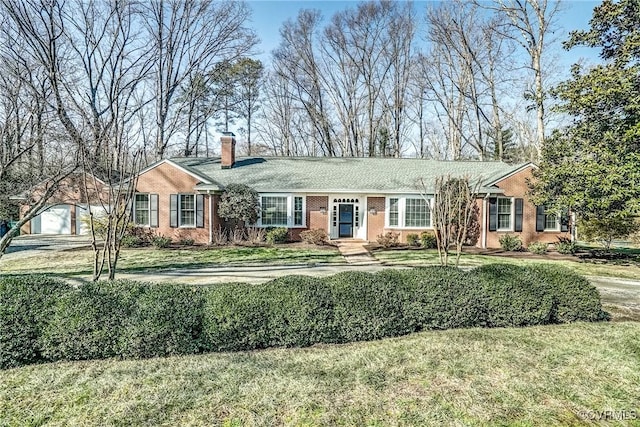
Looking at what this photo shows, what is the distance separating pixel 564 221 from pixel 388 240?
8.78 m

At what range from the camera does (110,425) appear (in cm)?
334

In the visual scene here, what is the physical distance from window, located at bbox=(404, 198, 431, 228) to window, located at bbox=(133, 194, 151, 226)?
1297 cm

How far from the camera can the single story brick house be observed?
57.1 ft

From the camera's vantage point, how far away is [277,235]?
56.3 feet

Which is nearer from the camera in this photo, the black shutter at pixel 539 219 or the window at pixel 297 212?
the black shutter at pixel 539 219

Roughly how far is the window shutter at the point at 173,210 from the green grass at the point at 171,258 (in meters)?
1.89

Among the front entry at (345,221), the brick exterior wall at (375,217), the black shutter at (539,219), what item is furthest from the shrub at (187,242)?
the black shutter at (539,219)

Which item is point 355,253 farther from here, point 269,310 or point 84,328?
point 84,328

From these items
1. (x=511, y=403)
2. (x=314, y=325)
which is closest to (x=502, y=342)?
(x=511, y=403)

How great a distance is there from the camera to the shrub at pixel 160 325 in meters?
4.77

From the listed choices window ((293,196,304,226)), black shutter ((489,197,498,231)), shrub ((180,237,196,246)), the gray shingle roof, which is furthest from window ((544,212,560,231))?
shrub ((180,237,196,246))

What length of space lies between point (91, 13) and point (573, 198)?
27.8 metres

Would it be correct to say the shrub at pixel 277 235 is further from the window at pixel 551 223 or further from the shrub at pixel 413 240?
the window at pixel 551 223

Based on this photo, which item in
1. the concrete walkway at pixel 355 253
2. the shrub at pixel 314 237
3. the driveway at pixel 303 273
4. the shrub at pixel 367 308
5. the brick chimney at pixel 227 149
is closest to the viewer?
the shrub at pixel 367 308
